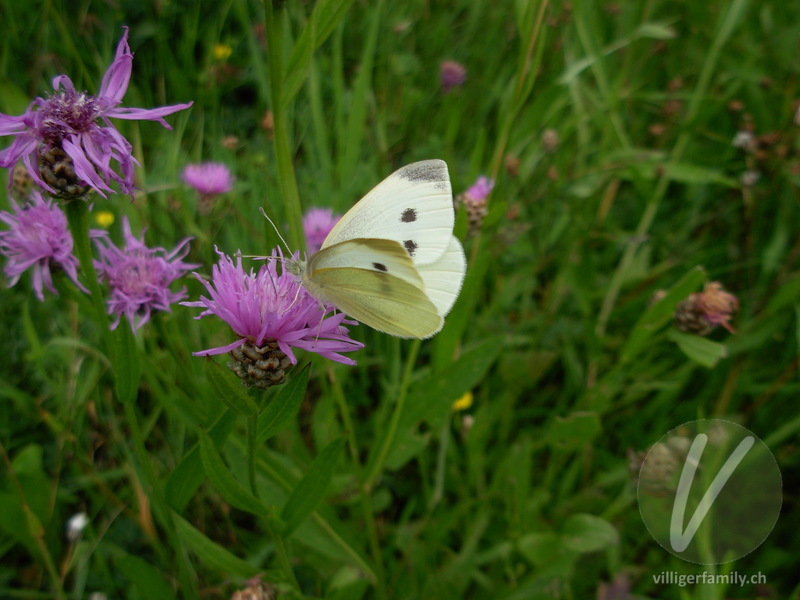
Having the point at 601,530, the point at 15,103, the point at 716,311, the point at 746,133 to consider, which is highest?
the point at 746,133

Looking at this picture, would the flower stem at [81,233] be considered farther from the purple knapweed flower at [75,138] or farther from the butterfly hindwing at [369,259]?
the butterfly hindwing at [369,259]

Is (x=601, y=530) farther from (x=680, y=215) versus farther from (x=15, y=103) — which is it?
(x=15, y=103)

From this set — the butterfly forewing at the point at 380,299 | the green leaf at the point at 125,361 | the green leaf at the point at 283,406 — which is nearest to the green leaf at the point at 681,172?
the butterfly forewing at the point at 380,299

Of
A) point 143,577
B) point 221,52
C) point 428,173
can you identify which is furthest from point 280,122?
point 221,52

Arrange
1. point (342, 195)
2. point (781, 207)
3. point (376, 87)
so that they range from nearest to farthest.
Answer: point (342, 195) < point (781, 207) < point (376, 87)

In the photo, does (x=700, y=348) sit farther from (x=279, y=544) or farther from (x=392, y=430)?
(x=279, y=544)

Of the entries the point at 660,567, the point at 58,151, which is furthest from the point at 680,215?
the point at 58,151

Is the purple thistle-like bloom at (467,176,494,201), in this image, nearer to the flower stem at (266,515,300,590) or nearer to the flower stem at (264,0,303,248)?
the flower stem at (264,0,303,248)
